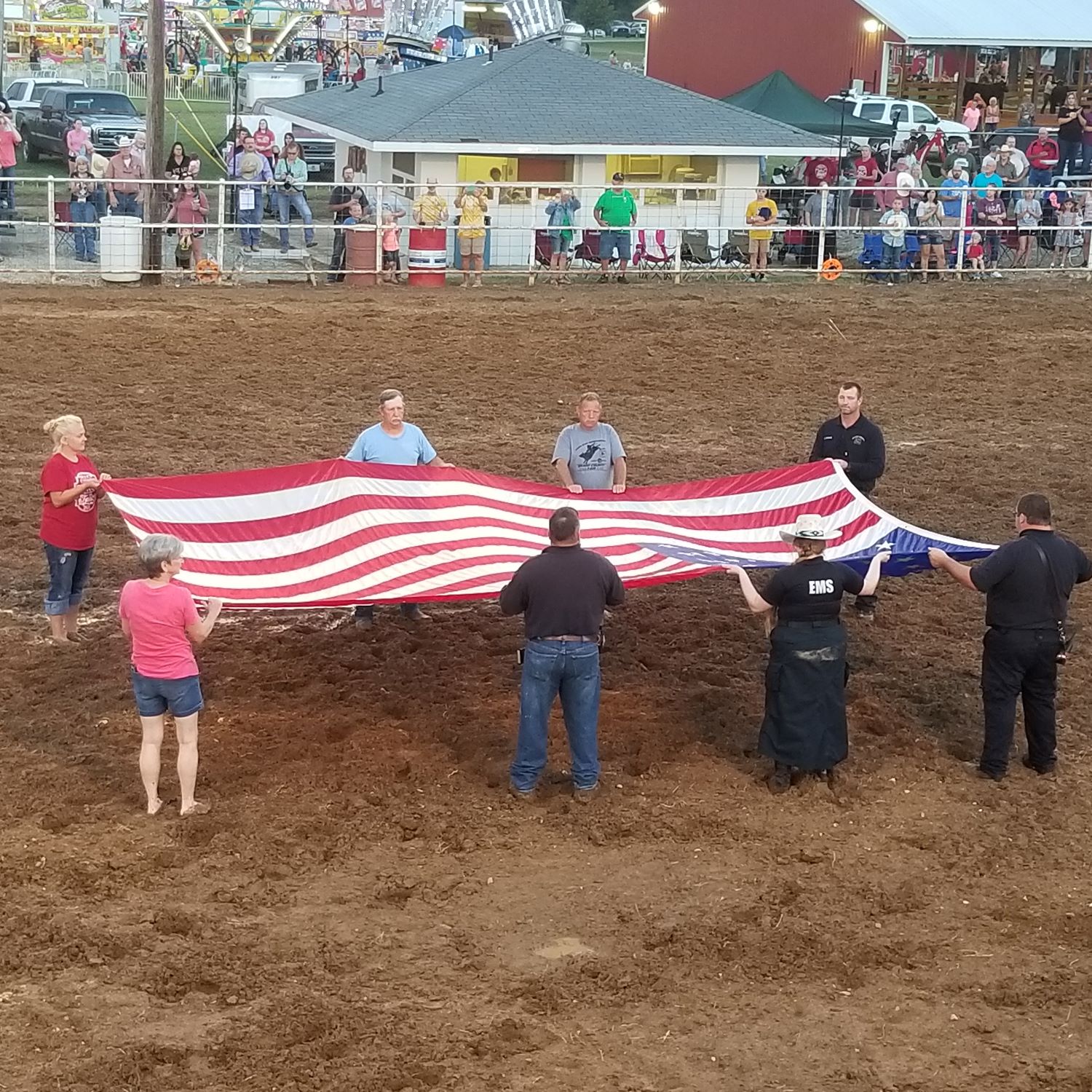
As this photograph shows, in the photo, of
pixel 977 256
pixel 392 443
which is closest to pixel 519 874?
pixel 392 443

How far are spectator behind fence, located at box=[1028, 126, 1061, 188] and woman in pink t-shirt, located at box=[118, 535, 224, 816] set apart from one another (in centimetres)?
2374

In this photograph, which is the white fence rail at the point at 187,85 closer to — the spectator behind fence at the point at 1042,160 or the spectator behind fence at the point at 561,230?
the spectator behind fence at the point at 561,230

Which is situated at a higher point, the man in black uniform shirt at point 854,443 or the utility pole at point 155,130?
the utility pole at point 155,130

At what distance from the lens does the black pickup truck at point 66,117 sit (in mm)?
36344

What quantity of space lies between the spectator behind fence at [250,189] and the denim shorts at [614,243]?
5.12 metres

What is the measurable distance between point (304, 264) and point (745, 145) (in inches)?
319

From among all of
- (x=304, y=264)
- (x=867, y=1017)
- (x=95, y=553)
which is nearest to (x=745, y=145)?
(x=304, y=264)

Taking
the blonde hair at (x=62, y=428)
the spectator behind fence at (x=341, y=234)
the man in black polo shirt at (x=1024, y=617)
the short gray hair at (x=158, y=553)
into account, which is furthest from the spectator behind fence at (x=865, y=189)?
the short gray hair at (x=158, y=553)

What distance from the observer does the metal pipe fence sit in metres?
23.7

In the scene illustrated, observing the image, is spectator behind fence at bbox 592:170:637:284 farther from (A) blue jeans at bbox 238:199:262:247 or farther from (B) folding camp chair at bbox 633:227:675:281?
(A) blue jeans at bbox 238:199:262:247

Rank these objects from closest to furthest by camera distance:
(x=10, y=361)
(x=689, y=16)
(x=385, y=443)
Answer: (x=385, y=443) → (x=10, y=361) → (x=689, y=16)

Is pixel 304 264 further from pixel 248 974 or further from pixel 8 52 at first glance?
pixel 8 52

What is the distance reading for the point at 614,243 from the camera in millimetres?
25094

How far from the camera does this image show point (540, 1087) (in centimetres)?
632
